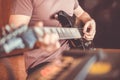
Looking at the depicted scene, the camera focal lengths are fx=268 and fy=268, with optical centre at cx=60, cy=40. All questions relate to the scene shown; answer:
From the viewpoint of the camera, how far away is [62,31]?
119 cm

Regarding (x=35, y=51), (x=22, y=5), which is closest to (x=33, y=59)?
(x=35, y=51)

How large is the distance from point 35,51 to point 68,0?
1.14 feet

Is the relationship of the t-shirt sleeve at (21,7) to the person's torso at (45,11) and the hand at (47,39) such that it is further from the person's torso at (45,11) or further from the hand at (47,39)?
the hand at (47,39)

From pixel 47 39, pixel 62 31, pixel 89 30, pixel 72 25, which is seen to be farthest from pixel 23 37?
pixel 89 30

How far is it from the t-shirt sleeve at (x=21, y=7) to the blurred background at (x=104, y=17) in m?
0.83

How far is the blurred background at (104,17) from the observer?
1999mm

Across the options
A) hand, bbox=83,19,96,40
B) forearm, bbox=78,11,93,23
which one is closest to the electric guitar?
hand, bbox=83,19,96,40

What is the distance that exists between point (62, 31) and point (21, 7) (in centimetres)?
22

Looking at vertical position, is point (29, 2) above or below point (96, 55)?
above

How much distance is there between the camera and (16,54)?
79.7 inches

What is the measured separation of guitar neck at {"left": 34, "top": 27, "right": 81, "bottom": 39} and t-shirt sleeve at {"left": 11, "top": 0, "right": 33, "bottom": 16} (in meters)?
0.18

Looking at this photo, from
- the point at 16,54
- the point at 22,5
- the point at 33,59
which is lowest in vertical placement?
the point at 16,54

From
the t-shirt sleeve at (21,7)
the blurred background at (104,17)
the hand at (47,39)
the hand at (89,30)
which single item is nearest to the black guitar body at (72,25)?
the hand at (89,30)

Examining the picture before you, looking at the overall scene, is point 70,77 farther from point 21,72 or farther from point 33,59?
point 21,72
